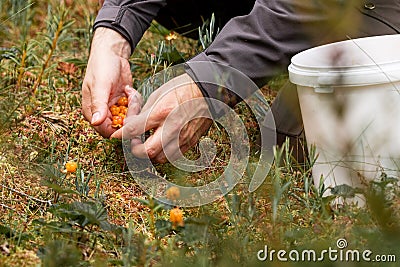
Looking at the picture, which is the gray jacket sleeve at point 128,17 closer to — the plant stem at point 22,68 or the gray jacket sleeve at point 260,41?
the plant stem at point 22,68

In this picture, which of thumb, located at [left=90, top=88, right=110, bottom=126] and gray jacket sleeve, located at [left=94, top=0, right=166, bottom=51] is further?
gray jacket sleeve, located at [left=94, top=0, right=166, bottom=51]

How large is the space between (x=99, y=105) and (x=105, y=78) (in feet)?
0.36

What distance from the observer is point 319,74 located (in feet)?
5.01

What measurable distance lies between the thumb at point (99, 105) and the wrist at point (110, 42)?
18 cm

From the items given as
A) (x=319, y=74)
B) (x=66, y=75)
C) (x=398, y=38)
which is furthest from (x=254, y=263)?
(x=66, y=75)

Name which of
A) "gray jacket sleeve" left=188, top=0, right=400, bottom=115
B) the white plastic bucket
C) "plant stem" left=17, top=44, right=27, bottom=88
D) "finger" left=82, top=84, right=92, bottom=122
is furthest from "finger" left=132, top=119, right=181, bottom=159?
"plant stem" left=17, top=44, right=27, bottom=88

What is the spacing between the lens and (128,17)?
205 centimetres

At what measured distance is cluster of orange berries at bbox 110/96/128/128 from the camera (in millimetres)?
1822

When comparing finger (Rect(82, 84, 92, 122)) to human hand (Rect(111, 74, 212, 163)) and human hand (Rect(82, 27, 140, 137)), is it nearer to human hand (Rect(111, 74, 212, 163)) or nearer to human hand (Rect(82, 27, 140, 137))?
human hand (Rect(82, 27, 140, 137))

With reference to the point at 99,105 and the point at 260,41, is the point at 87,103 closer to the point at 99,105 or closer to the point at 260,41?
the point at 99,105

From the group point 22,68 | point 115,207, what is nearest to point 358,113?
point 115,207

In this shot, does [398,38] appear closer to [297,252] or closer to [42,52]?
[297,252]

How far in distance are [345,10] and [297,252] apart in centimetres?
65

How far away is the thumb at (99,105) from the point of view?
5.74ft
